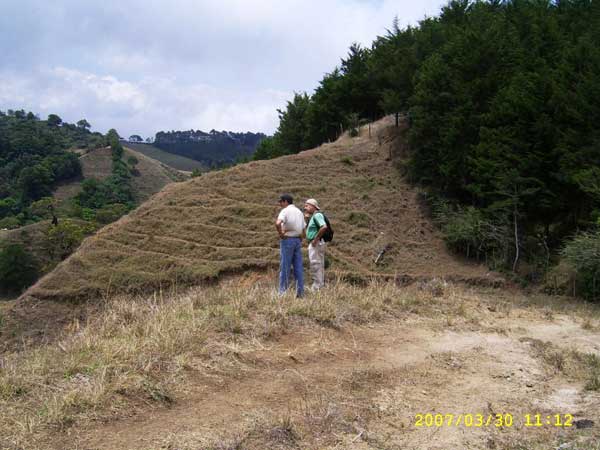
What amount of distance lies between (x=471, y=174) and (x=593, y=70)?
4.48 meters

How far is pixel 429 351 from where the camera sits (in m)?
4.86

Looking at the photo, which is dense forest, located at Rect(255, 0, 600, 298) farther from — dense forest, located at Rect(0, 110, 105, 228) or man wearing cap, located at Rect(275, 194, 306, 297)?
dense forest, located at Rect(0, 110, 105, 228)

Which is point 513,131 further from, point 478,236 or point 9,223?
point 9,223

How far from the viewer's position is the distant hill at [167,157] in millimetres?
111162

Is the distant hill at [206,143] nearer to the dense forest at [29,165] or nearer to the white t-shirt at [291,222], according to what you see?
the dense forest at [29,165]

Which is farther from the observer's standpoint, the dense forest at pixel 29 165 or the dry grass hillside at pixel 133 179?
the dry grass hillside at pixel 133 179

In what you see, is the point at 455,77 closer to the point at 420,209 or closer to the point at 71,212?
the point at 420,209

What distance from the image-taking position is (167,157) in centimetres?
12000

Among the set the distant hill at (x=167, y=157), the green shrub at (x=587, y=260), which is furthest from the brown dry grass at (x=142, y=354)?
the distant hill at (x=167, y=157)

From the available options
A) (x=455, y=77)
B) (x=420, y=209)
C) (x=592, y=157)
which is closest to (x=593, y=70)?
(x=592, y=157)

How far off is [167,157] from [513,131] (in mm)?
111836

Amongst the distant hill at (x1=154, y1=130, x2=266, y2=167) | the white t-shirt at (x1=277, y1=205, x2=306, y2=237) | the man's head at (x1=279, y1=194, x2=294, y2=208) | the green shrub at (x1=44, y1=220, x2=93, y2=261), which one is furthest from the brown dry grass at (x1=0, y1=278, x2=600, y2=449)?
the distant hill at (x1=154, y1=130, x2=266, y2=167)

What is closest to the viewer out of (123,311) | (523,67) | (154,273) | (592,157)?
(123,311)
